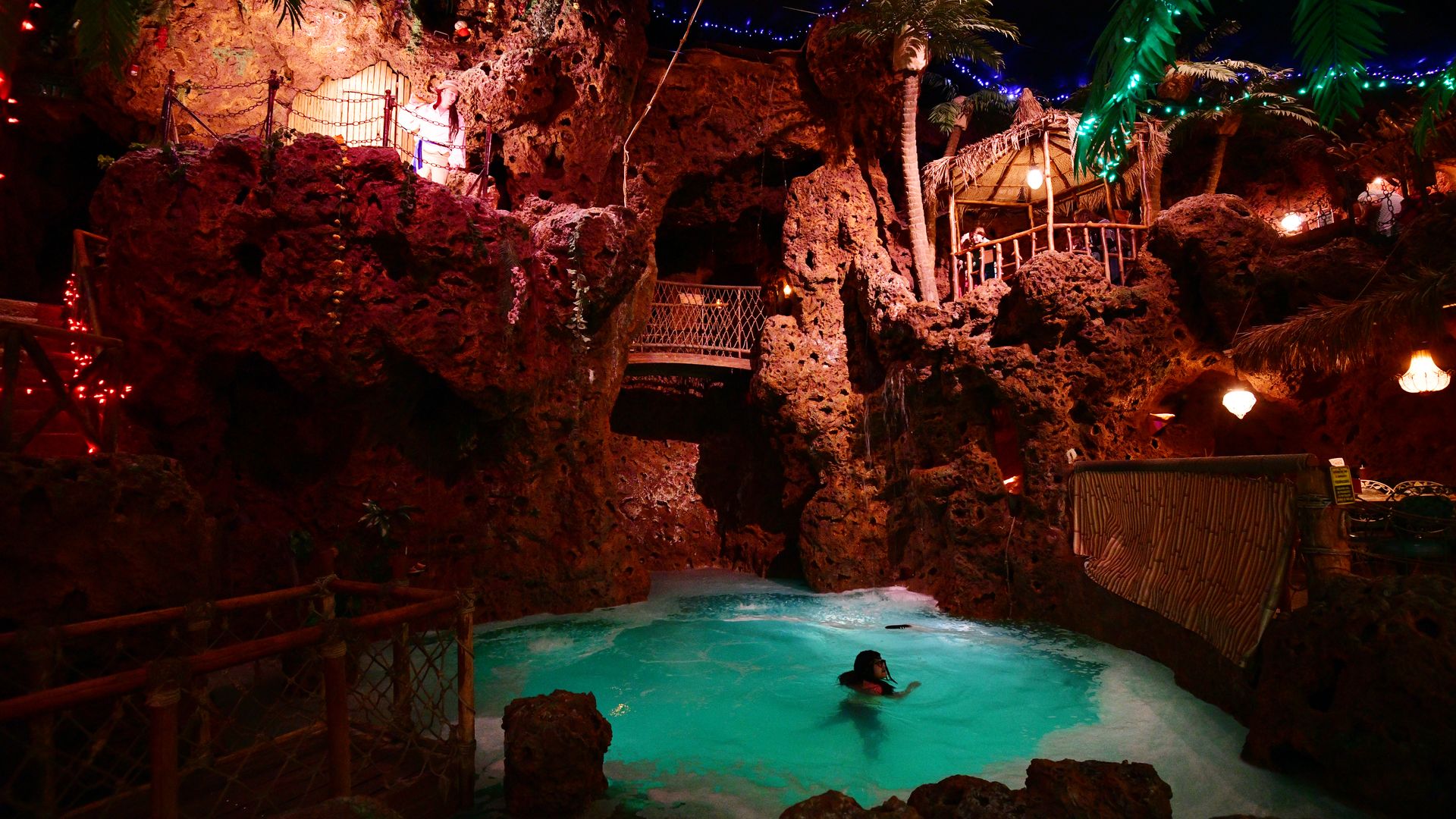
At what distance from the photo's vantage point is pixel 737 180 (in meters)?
15.4

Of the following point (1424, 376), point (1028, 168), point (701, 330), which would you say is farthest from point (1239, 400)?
point (701, 330)

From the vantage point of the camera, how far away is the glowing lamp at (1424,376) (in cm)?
757

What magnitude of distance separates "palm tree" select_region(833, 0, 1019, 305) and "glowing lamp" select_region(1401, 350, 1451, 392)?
6152 mm

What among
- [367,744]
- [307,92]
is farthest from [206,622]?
[307,92]

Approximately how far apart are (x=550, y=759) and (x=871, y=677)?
355 cm

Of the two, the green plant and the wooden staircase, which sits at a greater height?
the wooden staircase

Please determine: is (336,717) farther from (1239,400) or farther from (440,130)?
(440,130)

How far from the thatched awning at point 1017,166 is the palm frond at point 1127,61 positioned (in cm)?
1067

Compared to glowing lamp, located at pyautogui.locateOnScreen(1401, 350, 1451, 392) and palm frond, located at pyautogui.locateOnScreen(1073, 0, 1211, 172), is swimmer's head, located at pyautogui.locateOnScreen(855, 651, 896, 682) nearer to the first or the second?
palm frond, located at pyautogui.locateOnScreen(1073, 0, 1211, 172)

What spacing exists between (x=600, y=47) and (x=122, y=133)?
8.00 m

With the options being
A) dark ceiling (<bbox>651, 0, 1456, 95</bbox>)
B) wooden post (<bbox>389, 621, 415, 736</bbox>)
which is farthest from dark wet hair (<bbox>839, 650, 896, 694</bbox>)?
dark ceiling (<bbox>651, 0, 1456, 95</bbox>)

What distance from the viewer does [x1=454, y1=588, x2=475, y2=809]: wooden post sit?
14.9 ft

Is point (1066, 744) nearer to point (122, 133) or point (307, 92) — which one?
point (307, 92)

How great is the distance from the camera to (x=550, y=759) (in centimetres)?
450
